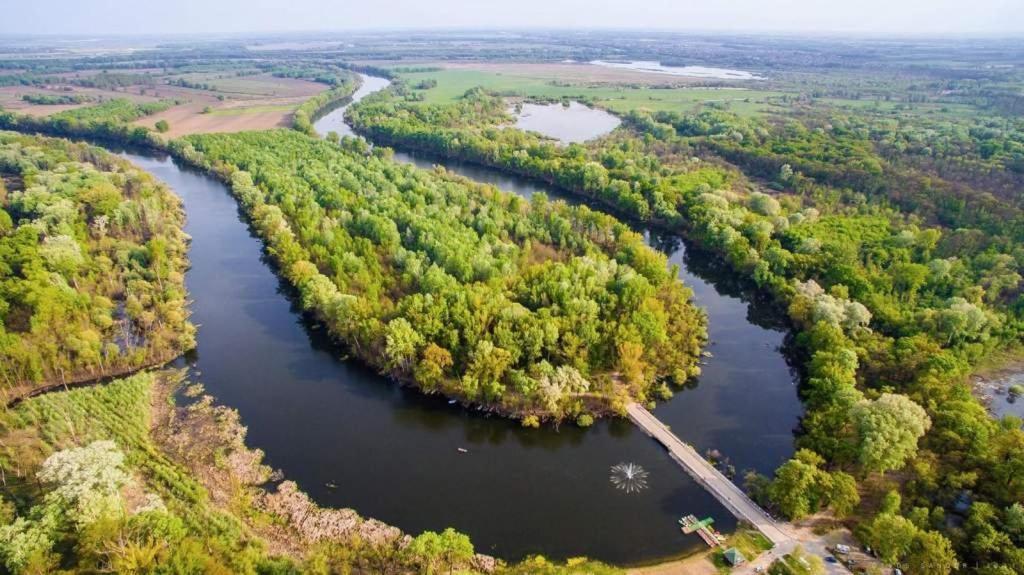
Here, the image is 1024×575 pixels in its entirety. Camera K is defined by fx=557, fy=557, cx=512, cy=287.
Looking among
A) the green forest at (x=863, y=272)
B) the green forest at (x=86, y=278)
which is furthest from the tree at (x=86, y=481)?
the green forest at (x=863, y=272)

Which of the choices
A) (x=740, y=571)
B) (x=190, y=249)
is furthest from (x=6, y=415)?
(x=740, y=571)

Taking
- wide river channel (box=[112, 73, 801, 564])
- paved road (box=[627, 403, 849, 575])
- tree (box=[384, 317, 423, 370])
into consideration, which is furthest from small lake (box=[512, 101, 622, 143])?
paved road (box=[627, 403, 849, 575])

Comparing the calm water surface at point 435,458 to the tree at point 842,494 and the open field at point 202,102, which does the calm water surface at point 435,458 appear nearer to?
Result: the tree at point 842,494

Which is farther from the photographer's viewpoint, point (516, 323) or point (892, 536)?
point (516, 323)

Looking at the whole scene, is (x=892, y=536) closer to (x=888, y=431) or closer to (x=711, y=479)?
(x=888, y=431)

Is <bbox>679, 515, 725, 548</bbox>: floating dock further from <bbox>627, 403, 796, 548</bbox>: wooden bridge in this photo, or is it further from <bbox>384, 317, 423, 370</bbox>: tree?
<bbox>384, 317, 423, 370</bbox>: tree

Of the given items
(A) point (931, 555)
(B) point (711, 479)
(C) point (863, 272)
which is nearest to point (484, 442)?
(B) point (711, 479)

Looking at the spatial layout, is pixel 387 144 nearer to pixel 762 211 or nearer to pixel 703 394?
pixel 762 211
